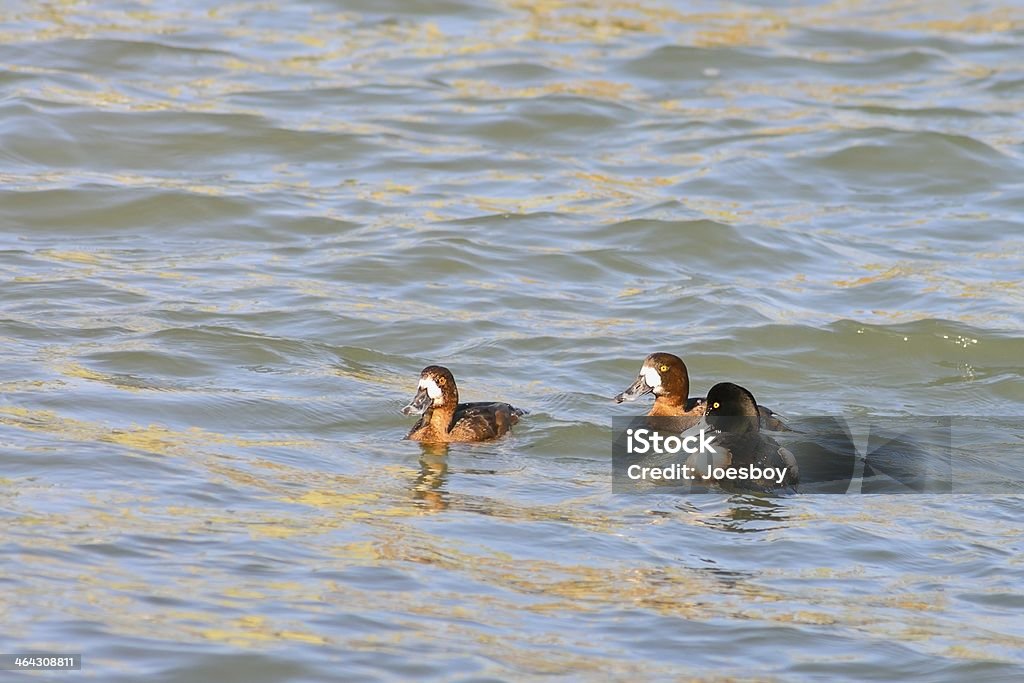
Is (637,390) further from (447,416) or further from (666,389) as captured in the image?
(447,416)

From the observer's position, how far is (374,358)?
35.4 feet

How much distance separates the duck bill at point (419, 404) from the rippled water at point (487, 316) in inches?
7.1

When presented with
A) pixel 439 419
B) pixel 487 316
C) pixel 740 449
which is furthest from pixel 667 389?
pixel 487 316

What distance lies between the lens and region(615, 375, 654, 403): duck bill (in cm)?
980

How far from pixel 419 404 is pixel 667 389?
4.84ft

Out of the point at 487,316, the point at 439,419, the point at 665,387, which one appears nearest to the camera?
the point at 439,419

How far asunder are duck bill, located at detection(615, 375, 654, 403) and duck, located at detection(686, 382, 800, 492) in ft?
2.19

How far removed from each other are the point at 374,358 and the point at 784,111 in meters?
7.98

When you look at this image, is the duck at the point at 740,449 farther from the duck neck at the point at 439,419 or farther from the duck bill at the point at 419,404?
the duck bill at the point at 419,404

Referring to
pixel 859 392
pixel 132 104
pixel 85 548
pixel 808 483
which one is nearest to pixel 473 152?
pixel 132 104

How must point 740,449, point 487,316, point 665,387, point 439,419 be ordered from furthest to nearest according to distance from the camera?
point 487,316 < point 665,387 < point 439,419 < point 740,449

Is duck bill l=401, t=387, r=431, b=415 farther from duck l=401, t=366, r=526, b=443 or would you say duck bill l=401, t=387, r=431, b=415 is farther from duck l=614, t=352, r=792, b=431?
duck l=614, t=352, r=792, b=431

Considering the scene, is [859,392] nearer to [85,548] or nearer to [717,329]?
[717,329]

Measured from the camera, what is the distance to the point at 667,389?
9789 millimetres
